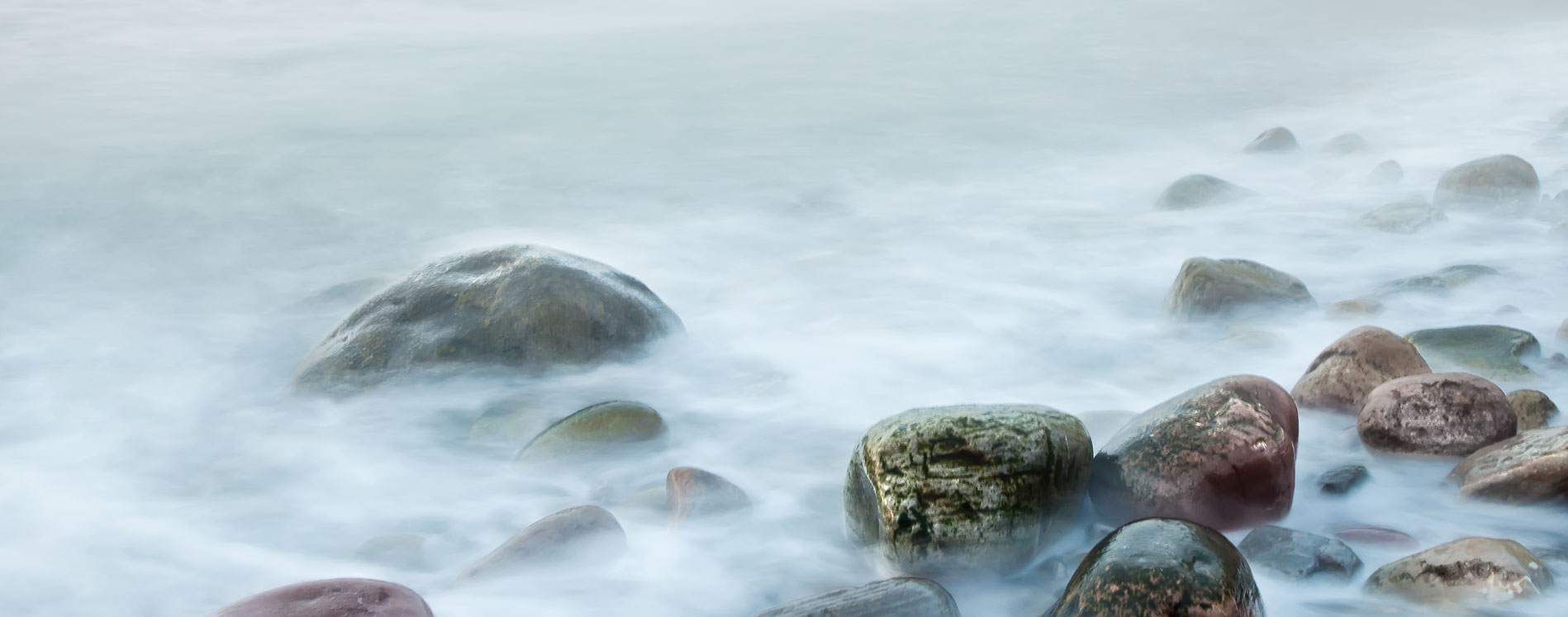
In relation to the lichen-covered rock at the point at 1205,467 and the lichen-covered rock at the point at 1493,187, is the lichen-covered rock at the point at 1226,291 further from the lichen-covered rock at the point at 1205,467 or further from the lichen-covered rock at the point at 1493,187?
the lichen-covered rock at the point at 1493,187

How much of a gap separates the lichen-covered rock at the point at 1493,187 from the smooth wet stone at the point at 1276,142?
1.78 meters

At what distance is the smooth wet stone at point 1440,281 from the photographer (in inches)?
172

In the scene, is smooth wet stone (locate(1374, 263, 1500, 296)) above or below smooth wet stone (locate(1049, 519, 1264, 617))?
below

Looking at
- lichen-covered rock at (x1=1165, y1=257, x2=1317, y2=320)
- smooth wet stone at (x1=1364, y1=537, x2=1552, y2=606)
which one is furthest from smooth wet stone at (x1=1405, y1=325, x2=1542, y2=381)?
smooth wet stone at (x1=1364, y1=537, x2=1552, y2=606)

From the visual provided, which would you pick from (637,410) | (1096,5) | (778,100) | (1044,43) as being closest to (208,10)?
(778,100)

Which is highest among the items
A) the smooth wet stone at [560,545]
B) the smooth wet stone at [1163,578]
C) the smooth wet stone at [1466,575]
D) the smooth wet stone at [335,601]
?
the smooth wet stone at [1163,578]

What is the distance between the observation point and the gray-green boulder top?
376 cm

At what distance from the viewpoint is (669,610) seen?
244 centimetres

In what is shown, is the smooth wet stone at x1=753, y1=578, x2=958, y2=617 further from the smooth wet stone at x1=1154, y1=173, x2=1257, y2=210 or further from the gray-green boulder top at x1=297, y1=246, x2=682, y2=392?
the smooth wet stone at x1=1154, y1=173, x2=1257, y2=210

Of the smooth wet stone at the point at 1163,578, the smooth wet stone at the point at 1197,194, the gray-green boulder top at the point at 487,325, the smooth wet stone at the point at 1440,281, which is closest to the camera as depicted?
the smooth wet stone at the point at 1163,578

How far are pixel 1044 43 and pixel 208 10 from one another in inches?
390

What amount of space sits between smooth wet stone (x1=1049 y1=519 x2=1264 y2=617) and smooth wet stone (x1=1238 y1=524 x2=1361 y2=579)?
10.9 inches

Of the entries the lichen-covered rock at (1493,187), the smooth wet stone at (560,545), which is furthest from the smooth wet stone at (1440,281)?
the smooth wet stone at (560,545)

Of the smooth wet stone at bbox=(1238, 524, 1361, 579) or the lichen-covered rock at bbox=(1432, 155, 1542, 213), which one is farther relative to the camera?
the lichen-covered rock at bbox=(1432, 155, 1542, 213)
